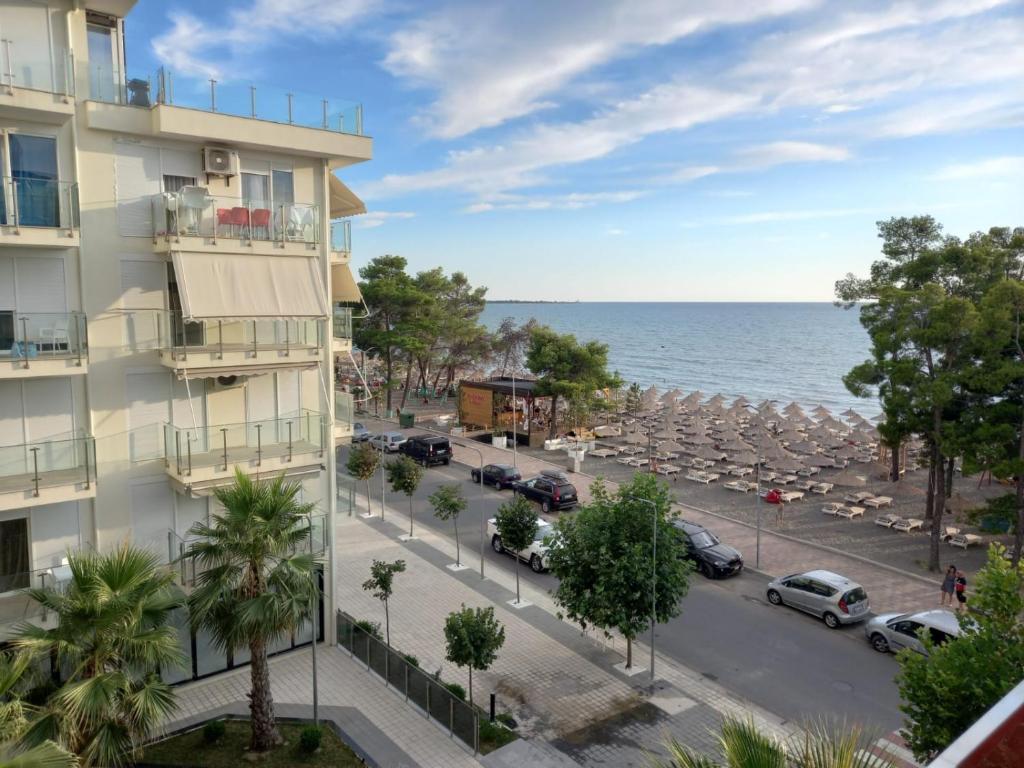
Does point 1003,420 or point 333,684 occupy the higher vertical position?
point 1003,420

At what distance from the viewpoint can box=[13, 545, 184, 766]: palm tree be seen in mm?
9672

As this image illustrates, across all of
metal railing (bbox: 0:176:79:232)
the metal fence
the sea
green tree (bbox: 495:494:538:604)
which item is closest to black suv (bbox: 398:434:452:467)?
green tree (bbox: 495:494:538:604)

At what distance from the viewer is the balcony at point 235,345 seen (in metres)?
14.6

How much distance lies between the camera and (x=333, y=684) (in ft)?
52.5

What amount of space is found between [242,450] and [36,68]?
804cm

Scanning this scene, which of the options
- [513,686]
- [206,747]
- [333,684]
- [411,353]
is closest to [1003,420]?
[513,686]

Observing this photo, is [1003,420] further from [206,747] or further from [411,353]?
[411,353]

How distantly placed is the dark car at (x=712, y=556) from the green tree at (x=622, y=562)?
6203 millimetres

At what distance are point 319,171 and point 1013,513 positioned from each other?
21.6 meters

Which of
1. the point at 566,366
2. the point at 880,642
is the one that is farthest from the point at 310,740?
the point at 566,366

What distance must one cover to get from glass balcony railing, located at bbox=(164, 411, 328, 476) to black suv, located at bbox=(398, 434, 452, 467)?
21232 mm

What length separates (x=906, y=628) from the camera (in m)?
17.8

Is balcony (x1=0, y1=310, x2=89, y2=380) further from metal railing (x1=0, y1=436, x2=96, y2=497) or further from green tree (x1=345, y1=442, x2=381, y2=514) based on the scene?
green tree (x1=345, y1=442, x2=381, y2=514)

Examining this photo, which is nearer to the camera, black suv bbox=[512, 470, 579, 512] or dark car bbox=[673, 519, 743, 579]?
dark car bbox=[673, 519, 743, 579]
